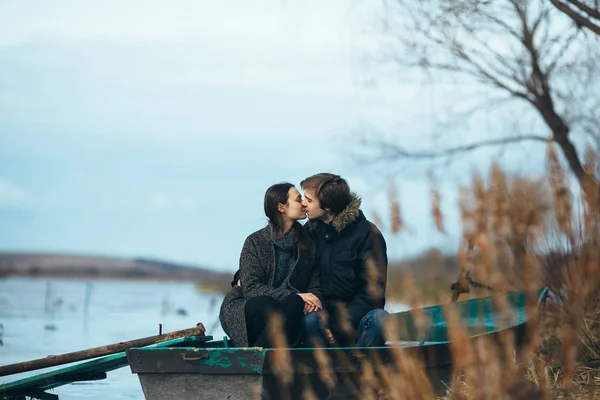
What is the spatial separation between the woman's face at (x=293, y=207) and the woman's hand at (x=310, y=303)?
1.63ft

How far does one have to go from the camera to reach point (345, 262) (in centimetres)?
595

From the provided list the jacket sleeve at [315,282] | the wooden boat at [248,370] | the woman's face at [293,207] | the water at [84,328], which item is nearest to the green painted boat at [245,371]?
the wooden boat at [248,370]

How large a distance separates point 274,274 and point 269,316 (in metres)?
0.34

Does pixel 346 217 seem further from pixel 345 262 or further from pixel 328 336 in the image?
pixel 328 336

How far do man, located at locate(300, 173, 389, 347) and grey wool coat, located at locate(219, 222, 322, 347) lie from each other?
0.09m

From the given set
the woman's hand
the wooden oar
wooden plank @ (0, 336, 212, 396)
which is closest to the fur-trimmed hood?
the woman's hand

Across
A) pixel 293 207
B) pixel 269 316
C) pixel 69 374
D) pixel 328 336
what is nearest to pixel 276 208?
pixel 293 207

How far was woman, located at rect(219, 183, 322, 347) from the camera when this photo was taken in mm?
5746

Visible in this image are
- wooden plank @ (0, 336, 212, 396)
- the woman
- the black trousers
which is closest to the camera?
the black trousers

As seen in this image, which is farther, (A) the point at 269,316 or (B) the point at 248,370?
(A) the point at 269,316

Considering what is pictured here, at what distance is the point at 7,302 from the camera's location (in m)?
24.5

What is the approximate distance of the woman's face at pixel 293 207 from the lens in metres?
5.86

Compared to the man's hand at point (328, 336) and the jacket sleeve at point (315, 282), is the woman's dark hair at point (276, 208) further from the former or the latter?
the man's hand at point (328, 336)

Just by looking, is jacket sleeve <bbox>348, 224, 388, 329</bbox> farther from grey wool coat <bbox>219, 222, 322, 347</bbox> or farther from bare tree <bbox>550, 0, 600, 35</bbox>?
bare tree <bbox>550, 0, 600, 35</bbox>
